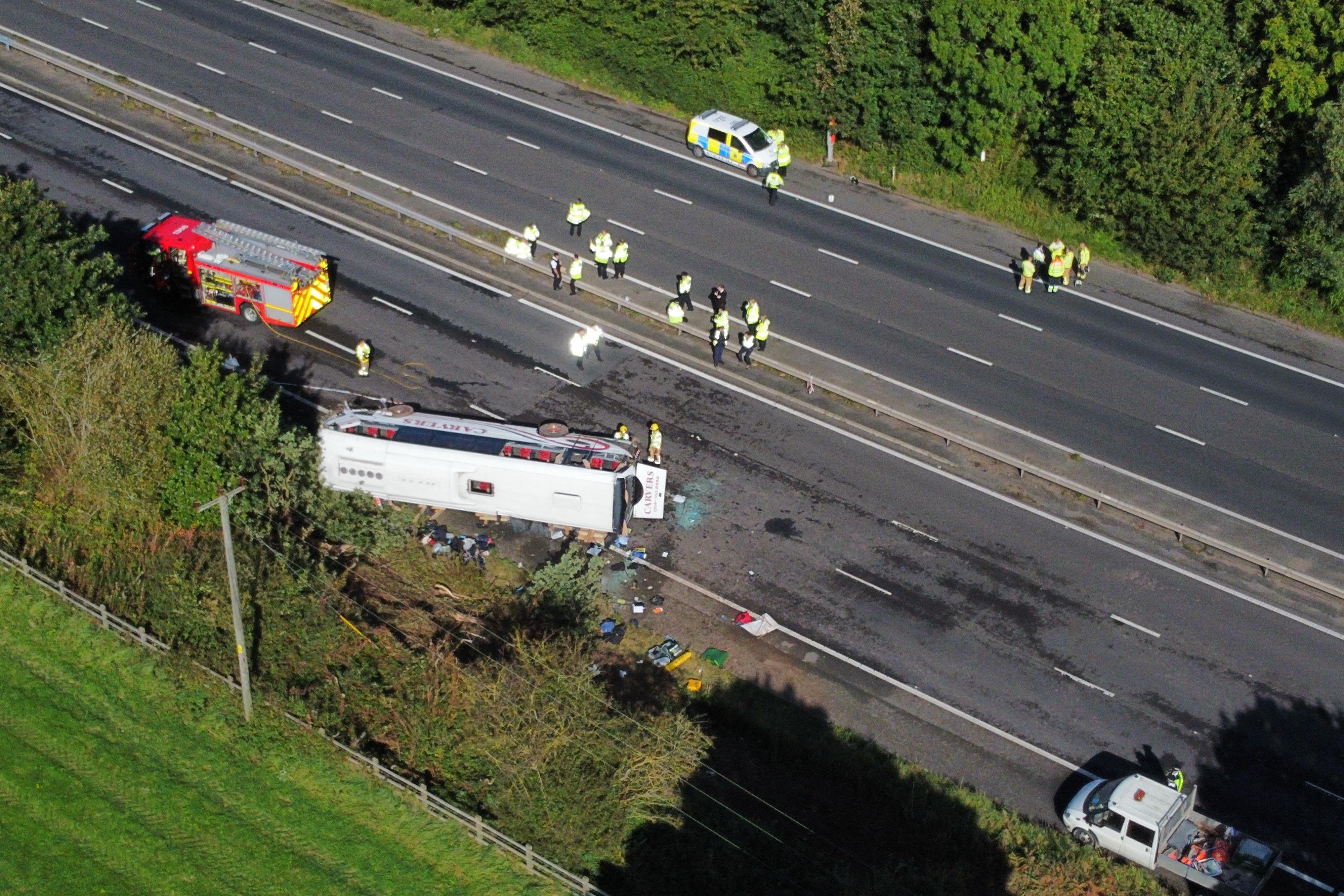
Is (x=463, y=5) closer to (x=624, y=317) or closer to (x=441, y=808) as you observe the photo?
(x=624, y=317)

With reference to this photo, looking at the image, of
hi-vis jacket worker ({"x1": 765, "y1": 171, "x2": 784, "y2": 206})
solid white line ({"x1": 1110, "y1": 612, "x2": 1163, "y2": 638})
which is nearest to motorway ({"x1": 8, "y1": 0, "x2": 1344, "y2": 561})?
hi-vis jacket worker ({"x1": 765, "y1": 171, "x2": 784, "y2": 206})

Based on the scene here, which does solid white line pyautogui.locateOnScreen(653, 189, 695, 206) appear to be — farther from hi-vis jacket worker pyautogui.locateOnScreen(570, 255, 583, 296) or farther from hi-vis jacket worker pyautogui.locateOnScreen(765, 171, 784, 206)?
hi-vis jacket worker pyautogui.locateOnScreen(570, 255, 583, 296)

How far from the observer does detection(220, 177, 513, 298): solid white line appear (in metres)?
42.3

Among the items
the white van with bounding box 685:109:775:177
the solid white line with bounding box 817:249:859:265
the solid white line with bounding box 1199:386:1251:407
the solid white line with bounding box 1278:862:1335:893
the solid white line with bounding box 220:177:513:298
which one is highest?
the white van with bounding box 685:109:775:177

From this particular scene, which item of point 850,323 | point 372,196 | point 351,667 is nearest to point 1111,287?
point 850,323

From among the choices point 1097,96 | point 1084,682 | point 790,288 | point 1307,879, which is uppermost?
point 1097,96

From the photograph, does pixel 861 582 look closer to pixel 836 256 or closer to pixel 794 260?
pixel 794 260

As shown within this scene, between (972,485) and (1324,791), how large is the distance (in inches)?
429

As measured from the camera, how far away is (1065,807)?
2797 cm

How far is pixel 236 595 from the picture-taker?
26641 millimetres

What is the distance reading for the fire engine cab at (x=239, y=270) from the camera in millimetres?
39438

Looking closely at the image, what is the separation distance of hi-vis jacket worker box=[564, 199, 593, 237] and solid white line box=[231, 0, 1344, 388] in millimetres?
6200

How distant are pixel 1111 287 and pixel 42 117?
3651 centimetres

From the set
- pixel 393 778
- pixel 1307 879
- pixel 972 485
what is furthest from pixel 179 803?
pixel 1307 879
